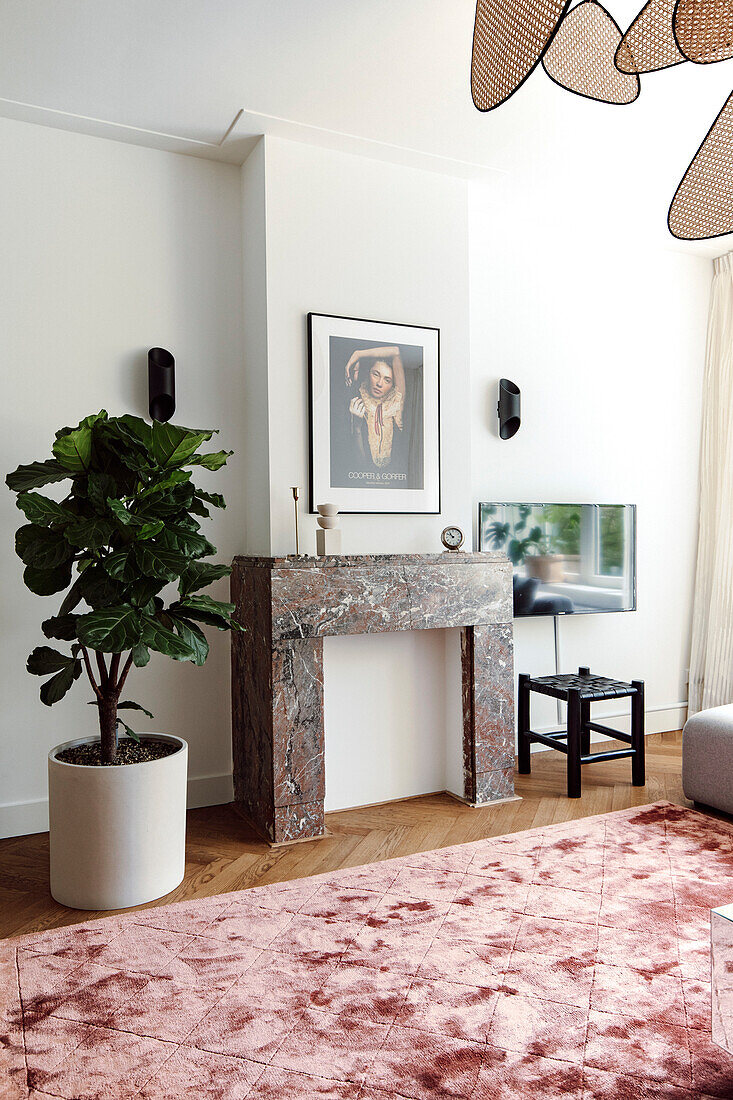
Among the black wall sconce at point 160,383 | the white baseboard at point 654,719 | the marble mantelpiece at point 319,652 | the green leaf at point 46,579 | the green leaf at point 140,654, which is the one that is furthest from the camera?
the white baseboard at point 654,719

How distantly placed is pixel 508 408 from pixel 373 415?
918 millimetres

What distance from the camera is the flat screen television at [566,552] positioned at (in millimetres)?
3842

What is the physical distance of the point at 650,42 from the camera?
1.65 m

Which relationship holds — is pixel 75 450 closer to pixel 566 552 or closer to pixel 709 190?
pixel 709 190

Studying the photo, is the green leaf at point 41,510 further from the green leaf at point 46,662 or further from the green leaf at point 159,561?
the green leaf at point 46,662

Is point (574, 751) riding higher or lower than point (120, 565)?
lower

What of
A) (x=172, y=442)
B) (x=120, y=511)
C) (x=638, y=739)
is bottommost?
(x=638, y=739)

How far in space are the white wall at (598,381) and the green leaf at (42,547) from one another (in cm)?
219

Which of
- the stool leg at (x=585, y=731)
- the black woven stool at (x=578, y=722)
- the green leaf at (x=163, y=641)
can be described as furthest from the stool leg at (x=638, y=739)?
the green leaf at (x=163, y=641)

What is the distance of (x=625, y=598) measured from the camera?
418cm

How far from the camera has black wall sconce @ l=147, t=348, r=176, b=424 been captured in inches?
125

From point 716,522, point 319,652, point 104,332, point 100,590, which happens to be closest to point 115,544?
point 100,590

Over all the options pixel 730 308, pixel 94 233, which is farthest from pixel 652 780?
pixel 94 233

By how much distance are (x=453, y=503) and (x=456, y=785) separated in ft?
4.31
